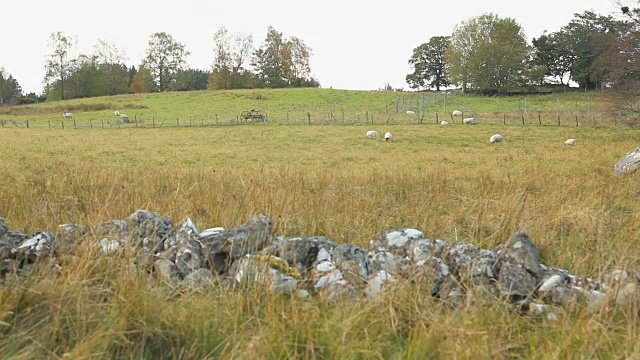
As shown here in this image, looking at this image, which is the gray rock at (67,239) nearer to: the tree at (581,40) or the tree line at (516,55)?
the tree line at (516,55)

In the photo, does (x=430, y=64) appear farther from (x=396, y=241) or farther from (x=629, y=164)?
(x=396, y=241)

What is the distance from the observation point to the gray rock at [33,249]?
3400 millimetres

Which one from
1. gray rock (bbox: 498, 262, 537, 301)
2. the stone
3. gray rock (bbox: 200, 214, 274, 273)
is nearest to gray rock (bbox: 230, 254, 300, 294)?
gray rock (bbox: 200, 214, 274, 273)

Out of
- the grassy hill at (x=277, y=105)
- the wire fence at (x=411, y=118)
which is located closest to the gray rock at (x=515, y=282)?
the wire fence at (x=411, y=118)

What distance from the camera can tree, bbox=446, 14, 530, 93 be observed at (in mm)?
67938

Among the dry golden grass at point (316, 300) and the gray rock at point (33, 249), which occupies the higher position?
the gray rock at point (33, 249)

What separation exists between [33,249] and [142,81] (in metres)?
99.8

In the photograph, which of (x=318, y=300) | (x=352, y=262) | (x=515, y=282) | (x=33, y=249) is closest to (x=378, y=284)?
(x=352, y=262)

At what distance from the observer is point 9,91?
89000mm

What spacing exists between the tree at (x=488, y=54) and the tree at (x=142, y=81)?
61.5 metres

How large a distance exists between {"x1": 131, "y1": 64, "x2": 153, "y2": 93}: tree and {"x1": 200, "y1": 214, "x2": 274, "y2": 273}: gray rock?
316 feet

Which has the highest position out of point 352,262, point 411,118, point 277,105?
point 277,105

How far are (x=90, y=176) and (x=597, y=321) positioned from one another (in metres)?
8.83

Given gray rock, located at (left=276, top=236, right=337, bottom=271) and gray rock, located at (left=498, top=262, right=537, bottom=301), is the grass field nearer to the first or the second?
gray rock, located at (left=498, top=262, right=537, bottom=301)
